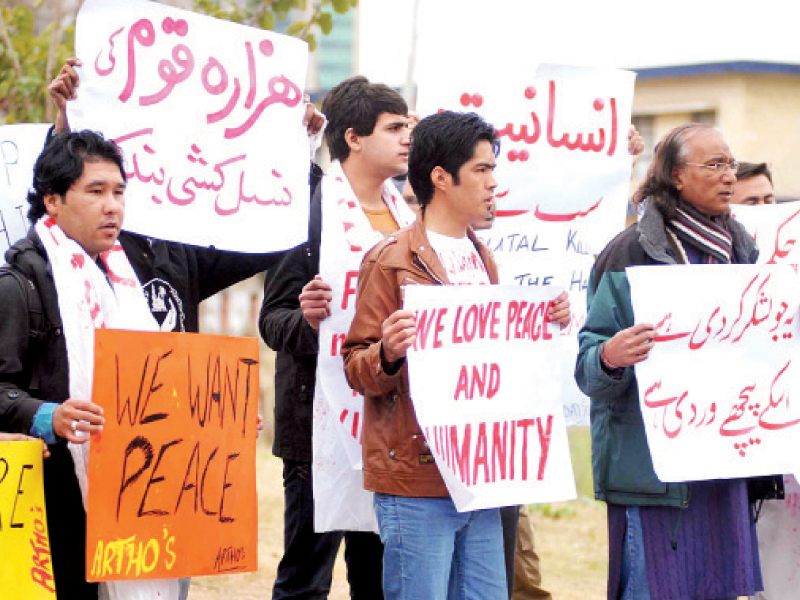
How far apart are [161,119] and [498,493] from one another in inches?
63.9

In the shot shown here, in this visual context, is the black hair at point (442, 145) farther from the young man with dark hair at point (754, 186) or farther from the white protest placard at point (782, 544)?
the young man with dark hair at point (754, 186)

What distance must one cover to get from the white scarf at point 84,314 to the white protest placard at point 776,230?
249 centimetres

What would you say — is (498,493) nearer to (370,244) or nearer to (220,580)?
(370,244)

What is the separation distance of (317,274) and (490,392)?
3.17ft

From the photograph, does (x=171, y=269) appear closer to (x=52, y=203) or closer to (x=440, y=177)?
(x=52, y=203)

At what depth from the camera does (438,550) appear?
12.8 ft

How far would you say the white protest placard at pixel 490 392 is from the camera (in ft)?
12.7

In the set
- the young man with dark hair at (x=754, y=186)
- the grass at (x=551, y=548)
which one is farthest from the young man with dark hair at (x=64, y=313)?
the grass at (x=551, y=548)

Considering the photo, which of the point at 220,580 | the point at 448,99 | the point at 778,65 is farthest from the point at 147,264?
the point at 778,65

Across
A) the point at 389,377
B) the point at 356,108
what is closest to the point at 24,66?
the point at 356,108

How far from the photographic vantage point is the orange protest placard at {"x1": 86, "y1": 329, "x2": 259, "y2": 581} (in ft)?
11.8

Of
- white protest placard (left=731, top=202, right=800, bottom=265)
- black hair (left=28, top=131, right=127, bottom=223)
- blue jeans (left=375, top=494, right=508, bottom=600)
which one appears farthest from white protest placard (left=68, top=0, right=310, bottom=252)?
white protest placard (left=731, top=202, right=800, bottom=265)

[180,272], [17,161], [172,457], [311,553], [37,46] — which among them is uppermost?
[37,46]

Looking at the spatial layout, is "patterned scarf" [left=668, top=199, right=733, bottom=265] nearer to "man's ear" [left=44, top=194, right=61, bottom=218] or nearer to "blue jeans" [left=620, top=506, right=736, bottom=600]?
"blue jeans" [left=620, top=506, right=736, bottom=600]
